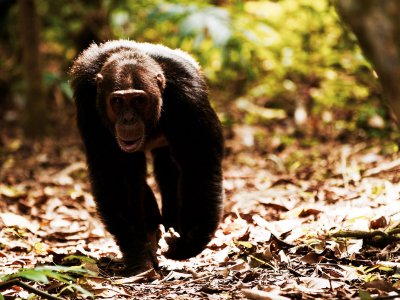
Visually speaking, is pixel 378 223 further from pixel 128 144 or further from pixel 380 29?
pixel 380 29

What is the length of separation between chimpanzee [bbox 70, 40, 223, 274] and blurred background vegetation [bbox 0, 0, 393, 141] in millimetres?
4972

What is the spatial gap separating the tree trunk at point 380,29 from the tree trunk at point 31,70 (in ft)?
29.1

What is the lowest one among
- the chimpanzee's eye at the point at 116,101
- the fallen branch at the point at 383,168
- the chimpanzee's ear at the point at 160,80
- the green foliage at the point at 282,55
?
the fallen branch at the point at 383,168

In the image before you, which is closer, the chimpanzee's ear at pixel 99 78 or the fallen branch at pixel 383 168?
the chimpanzee's ear at pixel 99 78

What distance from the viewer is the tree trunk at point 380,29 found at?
7.73 ft

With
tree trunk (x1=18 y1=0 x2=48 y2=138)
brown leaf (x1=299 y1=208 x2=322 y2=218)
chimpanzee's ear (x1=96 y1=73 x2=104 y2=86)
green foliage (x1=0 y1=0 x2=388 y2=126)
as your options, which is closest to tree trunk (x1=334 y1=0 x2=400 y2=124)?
chimpanzee's ear (x1=96 y1=73 x2=104 y2=86)

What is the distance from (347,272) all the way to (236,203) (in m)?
2.92

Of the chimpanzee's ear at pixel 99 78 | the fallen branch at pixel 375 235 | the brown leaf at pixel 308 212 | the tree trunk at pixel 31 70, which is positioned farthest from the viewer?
the tree trunk at pixel 31 70

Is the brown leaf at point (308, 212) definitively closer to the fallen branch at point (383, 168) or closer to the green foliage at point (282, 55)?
the fallen branch at point (383, 168)

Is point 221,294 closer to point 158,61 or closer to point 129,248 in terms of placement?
point 129,248

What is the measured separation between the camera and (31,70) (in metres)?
10.6

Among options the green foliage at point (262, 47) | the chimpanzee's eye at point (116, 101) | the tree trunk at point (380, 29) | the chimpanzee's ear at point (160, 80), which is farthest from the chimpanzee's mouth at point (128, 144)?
the green foliage at point (262, 47)

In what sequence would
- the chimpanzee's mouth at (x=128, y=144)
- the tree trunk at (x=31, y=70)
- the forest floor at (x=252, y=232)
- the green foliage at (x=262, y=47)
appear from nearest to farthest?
the forest floor at (x=252, y=232) < the chimpanzee's mouth at (x=128, y=144) < the tree trunk at (x=31, y=70) < the green foliage at (x=262, y=47)

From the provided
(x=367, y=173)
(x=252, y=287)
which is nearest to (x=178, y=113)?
(x=252, y=287)
